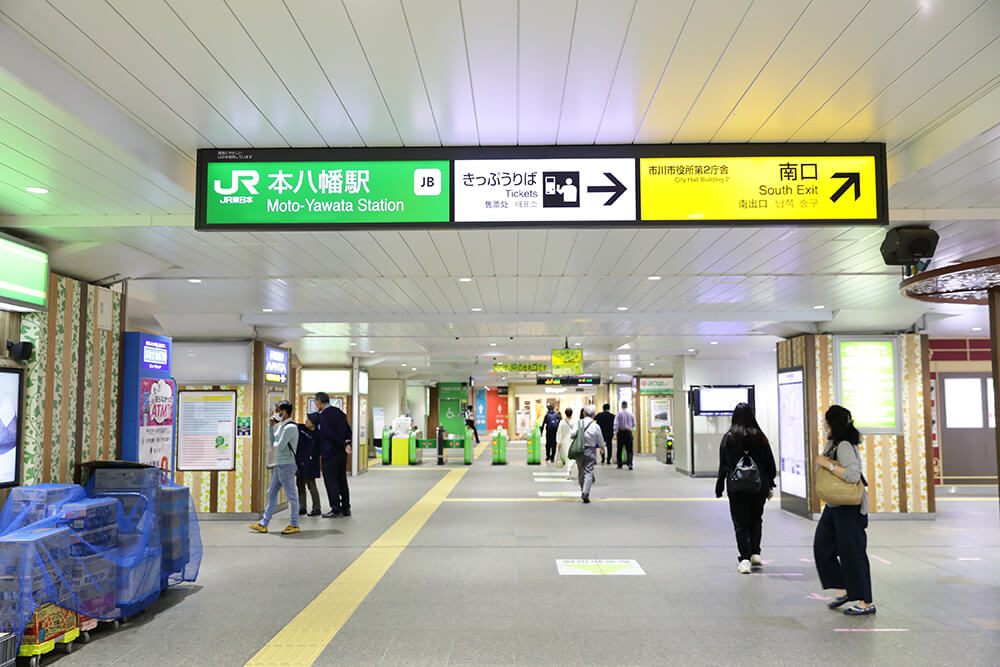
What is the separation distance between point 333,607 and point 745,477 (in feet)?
12.1

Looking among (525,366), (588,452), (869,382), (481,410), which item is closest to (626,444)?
(525,366)

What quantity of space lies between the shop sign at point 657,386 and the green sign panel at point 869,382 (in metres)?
12.6

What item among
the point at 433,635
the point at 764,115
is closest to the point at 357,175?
the point at 764,115

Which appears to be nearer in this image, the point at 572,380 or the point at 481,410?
the point at 572,380

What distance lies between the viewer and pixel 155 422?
6629 mm

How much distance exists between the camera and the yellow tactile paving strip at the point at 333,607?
4492mm

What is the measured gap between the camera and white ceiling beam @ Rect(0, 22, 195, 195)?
2781 mm

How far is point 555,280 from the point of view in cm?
755

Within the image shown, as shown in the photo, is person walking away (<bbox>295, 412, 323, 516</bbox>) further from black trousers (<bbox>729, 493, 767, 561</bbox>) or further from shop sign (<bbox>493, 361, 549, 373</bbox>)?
shop sign (<bbox>493, 361, 549, 373</bbox>)

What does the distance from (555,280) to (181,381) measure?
5936 mm

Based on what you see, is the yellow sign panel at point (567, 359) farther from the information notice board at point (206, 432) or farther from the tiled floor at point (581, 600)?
the information notice board at point (206, 432)

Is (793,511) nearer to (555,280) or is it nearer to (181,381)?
(555,280)

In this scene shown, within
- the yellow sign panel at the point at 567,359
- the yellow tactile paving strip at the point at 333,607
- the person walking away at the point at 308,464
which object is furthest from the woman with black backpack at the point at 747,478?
the yellow sign panel at the point at 567,359

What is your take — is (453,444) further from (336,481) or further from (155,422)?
(155,422)
